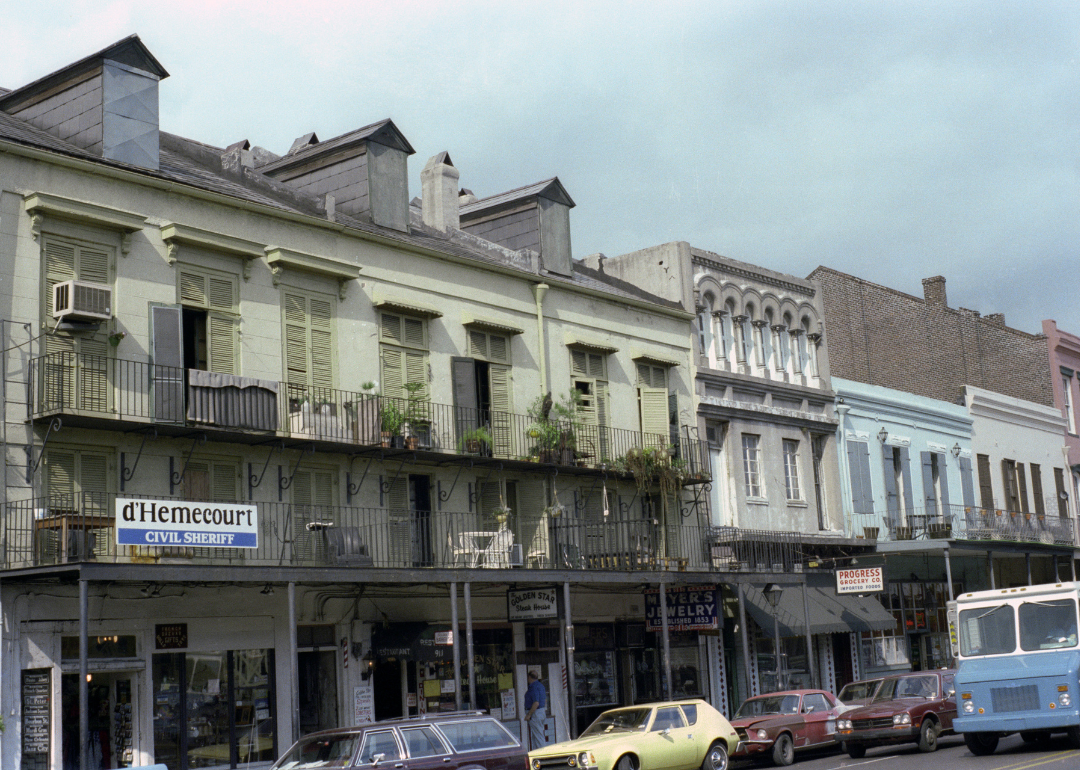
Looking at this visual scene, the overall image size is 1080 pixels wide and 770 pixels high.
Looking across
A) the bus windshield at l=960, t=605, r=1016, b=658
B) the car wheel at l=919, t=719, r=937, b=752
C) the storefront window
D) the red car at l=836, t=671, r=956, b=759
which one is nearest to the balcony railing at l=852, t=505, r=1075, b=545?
the red car at l=836, t=671, r=956, b=759

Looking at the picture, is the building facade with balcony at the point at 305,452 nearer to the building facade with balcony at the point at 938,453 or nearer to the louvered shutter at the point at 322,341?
the louvered shutter at the point at 322,341

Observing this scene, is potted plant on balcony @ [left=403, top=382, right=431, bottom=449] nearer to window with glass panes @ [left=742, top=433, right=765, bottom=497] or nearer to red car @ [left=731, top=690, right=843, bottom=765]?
red car @ [left=731, top=690, right=843, bottom=765]

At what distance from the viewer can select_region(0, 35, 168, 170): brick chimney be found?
21.6 meters

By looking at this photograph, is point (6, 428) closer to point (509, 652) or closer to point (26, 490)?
point (26, 490)

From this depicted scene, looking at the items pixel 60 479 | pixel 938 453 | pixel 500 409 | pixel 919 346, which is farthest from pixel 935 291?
pixel 60 479

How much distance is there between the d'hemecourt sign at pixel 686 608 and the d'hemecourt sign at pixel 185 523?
11.9 metres

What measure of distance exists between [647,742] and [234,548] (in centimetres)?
710

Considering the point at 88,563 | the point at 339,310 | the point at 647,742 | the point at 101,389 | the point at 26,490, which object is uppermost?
the point at 339,310

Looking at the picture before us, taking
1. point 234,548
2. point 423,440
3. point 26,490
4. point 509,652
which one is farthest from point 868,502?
point 26,490

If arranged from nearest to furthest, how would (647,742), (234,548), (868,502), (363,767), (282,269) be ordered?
(363,767) < (647,742) < (234,548) < (282,269) < (868,502)

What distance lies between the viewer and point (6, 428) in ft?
62.2

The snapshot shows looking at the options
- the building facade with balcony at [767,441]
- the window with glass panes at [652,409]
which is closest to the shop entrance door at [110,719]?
the window with glass panes at [652,409]

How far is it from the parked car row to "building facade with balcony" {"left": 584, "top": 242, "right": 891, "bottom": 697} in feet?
19.0

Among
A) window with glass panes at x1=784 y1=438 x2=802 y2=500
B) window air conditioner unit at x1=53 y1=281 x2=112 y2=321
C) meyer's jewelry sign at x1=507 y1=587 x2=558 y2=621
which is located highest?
window air conditioner unit at x1=53 y1=281 x2=112 y2=321
